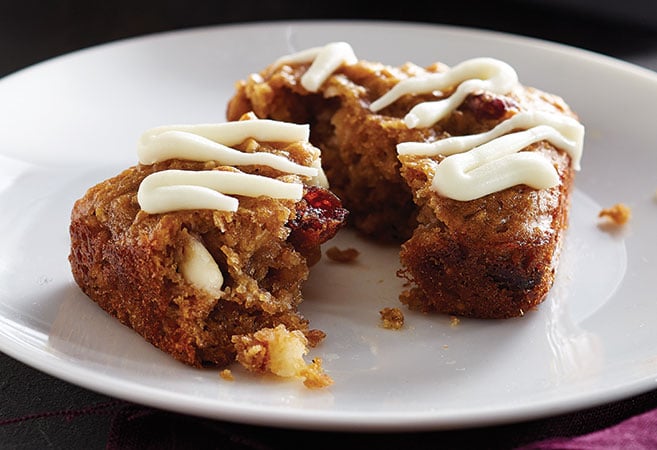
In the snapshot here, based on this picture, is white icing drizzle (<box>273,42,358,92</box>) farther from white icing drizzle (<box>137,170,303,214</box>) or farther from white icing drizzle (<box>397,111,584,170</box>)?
white icing drizzle (<box>137,170,303,214</box>)

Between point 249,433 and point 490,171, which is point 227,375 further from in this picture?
point 490,171

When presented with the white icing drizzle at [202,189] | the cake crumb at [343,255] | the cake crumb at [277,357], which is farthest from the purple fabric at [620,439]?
the cake crumb at [343,255]

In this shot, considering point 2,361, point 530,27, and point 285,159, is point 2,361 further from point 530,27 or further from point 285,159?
point 530,27

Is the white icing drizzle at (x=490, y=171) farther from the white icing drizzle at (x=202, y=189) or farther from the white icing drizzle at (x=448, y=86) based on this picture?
the white icing drizzle at (x=202, y=189)

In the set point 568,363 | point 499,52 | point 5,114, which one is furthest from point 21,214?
point 499,52

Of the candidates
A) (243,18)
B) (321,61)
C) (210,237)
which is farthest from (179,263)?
(243,18)

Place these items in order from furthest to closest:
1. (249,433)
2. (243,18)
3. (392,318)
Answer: (243,18)
(392,318)
(249,433)
